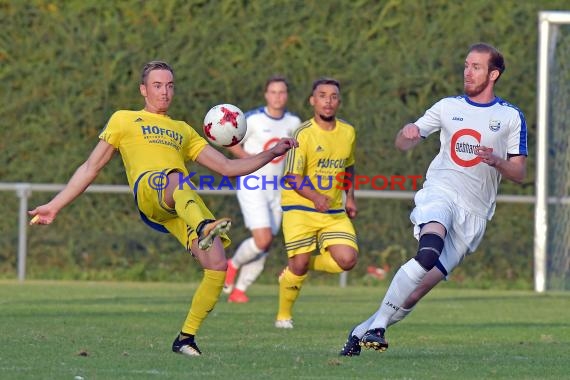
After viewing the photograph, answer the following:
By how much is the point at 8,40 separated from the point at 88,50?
3.59 feet

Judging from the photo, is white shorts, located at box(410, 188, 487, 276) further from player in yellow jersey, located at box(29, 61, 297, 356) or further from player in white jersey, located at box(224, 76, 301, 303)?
player in white jersey, located at box(224, 76, 301, 303)

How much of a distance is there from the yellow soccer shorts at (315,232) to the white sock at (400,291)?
340cm

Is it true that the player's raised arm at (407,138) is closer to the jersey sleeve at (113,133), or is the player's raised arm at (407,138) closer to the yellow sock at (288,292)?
the jersey sleeve at (113,133)

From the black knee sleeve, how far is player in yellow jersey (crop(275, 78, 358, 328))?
11.1ft

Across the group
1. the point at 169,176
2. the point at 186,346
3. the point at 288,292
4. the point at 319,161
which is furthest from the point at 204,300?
the point at 319,161

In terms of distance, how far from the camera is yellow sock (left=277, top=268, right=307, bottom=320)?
40.5 ft

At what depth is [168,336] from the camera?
1089 centimetres

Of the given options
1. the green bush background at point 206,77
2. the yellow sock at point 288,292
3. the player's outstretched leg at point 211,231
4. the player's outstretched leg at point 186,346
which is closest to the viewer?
the player's outstretched leg at point 211,231

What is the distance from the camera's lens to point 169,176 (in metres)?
9.55

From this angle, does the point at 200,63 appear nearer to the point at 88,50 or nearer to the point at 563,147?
the point at 88,50

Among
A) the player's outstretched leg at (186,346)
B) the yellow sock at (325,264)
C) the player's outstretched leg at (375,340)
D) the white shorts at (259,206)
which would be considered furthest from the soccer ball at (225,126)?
the white shorts at (259,206)

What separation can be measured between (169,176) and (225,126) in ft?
2.68

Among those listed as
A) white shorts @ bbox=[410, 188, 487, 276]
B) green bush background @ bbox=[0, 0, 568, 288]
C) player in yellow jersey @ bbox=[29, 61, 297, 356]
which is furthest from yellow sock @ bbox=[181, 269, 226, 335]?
green bush background @ bbox=[0, 0, 568, 288]

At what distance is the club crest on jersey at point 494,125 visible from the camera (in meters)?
9.66
